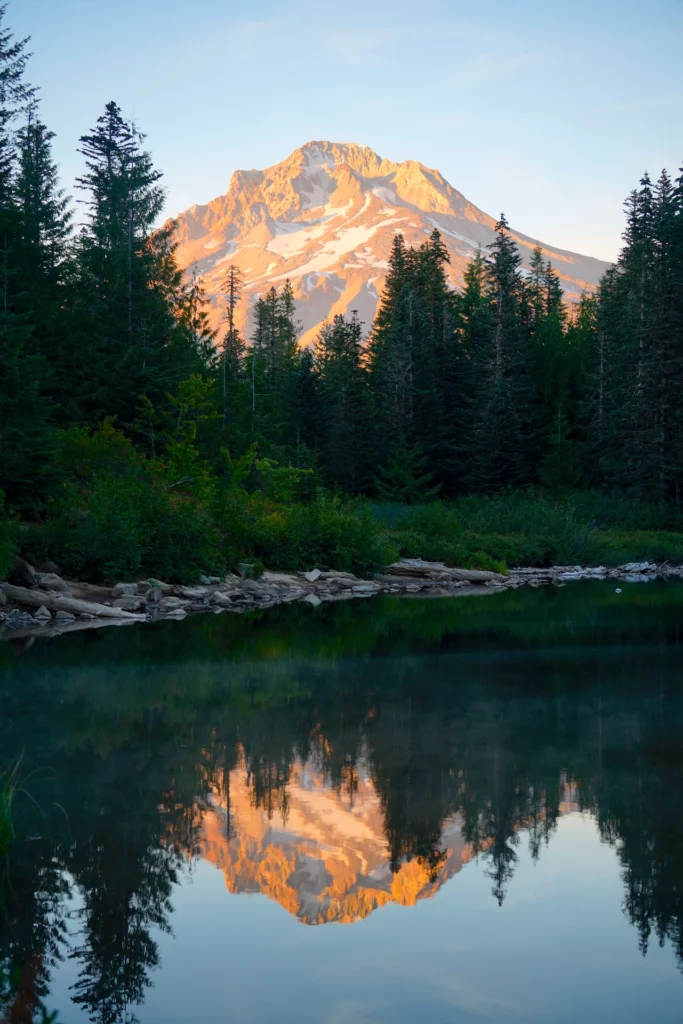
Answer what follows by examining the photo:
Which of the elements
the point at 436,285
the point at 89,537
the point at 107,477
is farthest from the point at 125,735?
the point at 436,285

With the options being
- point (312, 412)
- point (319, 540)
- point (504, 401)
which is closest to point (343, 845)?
point (319, 540)

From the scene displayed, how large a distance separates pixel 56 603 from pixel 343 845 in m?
13.8

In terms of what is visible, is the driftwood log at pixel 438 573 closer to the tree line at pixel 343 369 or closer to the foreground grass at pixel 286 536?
the foreground grass at pixel 286 536

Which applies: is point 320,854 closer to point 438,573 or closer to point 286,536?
point 286,536

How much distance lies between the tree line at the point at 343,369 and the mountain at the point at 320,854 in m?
16.0

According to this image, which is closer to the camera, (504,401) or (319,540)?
(319,540)

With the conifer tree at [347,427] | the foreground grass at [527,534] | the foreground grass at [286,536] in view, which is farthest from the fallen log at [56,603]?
the conifer tree at [347,427]

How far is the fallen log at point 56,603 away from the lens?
19.1m

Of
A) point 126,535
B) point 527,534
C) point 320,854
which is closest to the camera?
point 320,854

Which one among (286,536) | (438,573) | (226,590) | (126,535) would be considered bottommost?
(438,573)

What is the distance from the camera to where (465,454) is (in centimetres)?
5766

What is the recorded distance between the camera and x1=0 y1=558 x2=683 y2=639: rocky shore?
61.9 feet

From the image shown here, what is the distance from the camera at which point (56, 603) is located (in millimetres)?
19062

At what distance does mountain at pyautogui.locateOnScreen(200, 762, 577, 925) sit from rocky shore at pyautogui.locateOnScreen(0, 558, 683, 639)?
33.8 ft
